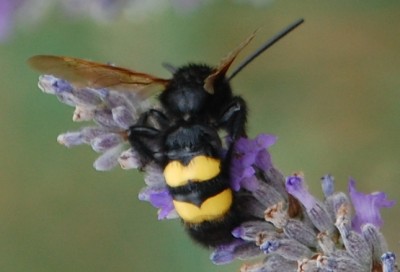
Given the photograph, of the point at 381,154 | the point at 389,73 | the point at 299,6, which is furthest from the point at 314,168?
the point at 299,6

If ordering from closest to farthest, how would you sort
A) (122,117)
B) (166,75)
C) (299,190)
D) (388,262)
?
(388,262) → (299,190) → (122,117) → (166,75)

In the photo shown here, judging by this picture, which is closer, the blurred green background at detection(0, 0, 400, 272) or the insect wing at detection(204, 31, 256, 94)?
the insect wing at detection(204, 31, 256, 94)

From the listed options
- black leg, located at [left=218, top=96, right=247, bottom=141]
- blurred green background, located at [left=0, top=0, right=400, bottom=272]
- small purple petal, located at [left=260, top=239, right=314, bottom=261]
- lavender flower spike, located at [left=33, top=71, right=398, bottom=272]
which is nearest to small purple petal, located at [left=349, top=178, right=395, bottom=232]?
lavender flower spike, located at [left=33, top=71, right=398, bottom=272]

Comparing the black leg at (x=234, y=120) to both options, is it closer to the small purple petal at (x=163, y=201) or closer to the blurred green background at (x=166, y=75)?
the small purple petal at (x=163, y=201)

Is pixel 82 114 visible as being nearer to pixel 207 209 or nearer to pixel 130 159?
pixel 130 159

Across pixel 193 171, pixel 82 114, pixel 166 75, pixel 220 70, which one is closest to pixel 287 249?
pixel 193 171

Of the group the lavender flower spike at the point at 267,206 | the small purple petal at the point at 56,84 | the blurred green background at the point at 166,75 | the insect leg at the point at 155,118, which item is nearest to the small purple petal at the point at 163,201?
the lavender flower spike at the point at 267,206

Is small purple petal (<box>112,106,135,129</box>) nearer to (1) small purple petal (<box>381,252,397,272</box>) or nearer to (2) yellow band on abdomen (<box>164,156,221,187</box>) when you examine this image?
(2) yellow band on abdomen (<box>164,156,221,187</box>)
